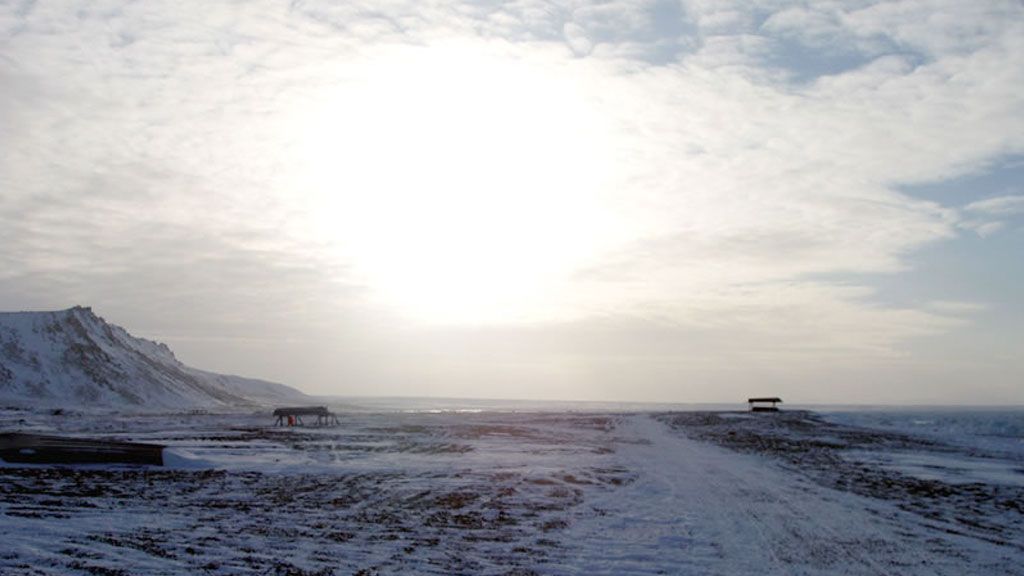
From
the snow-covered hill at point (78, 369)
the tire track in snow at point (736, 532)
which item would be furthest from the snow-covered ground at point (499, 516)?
the snow-covered hill at point (78, 369)

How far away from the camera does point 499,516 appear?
1662 centimetres

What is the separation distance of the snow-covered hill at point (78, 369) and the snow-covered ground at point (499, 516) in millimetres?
68794

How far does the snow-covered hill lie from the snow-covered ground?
6879 cm

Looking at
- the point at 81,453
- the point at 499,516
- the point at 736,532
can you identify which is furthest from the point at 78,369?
the point at 736,532

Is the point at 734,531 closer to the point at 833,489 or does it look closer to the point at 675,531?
the point at 675,531

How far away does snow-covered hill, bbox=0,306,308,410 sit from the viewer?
91.7 meters

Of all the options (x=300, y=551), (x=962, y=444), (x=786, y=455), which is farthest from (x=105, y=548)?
(x=962, y=444)

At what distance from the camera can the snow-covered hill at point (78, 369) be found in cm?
9169

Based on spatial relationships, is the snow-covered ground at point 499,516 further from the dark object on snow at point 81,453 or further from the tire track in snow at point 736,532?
the dark object on snow at point 81,453

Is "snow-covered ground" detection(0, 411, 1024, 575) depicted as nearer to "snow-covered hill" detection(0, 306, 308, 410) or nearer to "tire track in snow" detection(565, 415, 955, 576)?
"tire track in snow" detection(565, 415, 955, 576)

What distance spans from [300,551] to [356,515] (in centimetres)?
386

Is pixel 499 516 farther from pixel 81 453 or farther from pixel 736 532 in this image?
pixel 81 453

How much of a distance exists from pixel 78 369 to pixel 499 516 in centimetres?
9950

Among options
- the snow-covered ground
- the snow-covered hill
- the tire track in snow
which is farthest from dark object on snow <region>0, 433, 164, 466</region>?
the snow-covered hill
